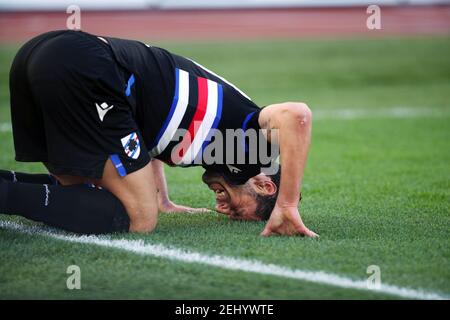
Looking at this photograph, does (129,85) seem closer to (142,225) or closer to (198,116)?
(198,116)

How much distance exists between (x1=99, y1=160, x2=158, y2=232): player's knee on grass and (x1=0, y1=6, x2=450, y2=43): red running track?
14187 mm

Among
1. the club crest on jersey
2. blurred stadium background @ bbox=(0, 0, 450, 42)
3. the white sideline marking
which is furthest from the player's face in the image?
blurred stadium background @ bbox=(0, 0, 450, 42)

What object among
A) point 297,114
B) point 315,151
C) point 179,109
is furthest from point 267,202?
point 315,151

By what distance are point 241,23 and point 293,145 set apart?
→ 15660 millimetres

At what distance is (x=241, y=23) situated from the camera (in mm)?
19562

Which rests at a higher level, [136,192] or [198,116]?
[198,116]

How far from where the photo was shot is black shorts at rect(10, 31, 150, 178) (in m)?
4.19

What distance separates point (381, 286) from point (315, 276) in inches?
12.2

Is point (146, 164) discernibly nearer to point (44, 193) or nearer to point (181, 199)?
point (44, 193)

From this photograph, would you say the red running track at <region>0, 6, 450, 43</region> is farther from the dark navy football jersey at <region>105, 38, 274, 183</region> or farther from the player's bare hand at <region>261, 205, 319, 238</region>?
the player's bare hand at <region>261, 205, 319, 238</region>

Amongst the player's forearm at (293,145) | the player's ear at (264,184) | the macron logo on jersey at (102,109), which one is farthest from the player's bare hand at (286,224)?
the macron logo on jersey at (102,109)

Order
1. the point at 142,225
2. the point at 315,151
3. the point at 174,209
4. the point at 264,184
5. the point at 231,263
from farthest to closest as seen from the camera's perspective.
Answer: the point at 315,151 < the point at 174,209 < the point at 264,184 < the point at 142,225 < the point at 231,263
